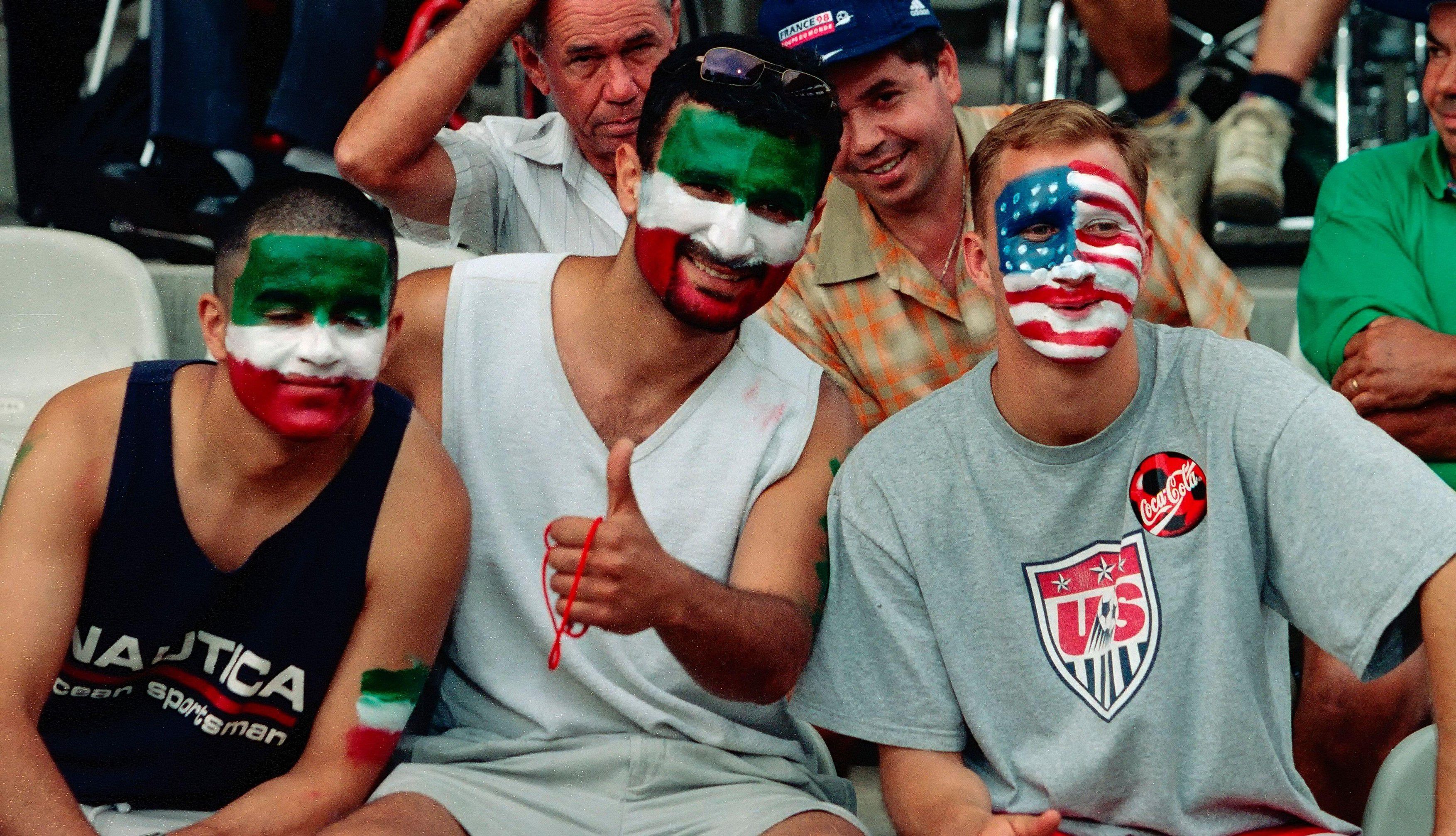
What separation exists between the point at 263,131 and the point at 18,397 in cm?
120

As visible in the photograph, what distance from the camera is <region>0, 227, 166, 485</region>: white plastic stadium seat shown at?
3375 mm

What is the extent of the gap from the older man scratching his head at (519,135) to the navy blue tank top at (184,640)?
907 millimetres

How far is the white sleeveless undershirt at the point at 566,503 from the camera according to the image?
7.88 ft

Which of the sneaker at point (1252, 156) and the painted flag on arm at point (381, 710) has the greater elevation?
the sneaker at point (1252, 156)

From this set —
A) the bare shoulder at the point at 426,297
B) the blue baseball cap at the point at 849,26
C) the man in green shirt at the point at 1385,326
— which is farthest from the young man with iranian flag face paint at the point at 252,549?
the man in green shirt at the point at 1385,326

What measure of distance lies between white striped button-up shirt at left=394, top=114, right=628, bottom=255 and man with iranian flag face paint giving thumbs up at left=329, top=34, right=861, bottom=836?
627mm

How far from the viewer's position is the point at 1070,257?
2.31 meters

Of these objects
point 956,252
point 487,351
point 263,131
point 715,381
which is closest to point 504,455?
point 487,351

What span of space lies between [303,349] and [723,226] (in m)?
0.65

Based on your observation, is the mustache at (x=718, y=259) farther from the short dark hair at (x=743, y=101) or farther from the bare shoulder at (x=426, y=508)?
the bare shoulder at (x=426, y=508)

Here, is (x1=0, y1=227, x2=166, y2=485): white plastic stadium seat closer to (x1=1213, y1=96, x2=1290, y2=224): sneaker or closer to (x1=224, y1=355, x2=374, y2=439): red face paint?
(x1=224, y1=355, x2=374, y2=439): red face paint

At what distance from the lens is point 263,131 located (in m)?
4.28

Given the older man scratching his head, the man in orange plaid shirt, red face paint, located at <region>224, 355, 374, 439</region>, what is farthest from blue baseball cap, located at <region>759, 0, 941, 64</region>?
red face paint, located at <region>224, 355, 374, 439</region>

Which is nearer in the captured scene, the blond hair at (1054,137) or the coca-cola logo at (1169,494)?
the coca-cola logo at (1169,494)
